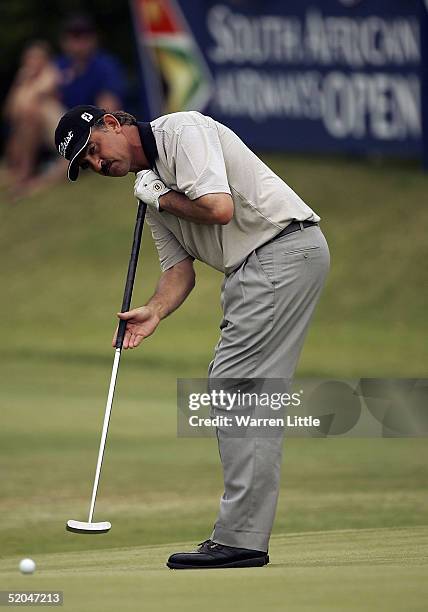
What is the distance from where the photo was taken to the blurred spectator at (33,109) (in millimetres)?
19719

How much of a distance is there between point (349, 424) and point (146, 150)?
3892 mm

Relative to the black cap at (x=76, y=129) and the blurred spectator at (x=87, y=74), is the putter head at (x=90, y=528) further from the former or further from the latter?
the blurred spectator at (x=87, y=74)

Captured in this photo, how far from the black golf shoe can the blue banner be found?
11059 millimetres

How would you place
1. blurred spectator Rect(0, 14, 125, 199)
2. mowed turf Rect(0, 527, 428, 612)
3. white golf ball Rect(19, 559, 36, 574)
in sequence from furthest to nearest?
blurred spectator Rect(0, 14, 125, 199) < white golf ball Rect(19, 559, 36, 574) < mowed turf Rect(0, 527, 428, 612)

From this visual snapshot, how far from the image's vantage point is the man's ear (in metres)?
5.71

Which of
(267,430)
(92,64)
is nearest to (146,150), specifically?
(267,430)

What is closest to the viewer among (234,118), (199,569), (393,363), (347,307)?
(199,569)

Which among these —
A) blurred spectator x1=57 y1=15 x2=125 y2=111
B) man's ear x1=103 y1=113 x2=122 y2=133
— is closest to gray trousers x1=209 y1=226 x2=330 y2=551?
man's ear x1=103 y1=113 x2=122 y2=133

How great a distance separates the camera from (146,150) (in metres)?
5.68

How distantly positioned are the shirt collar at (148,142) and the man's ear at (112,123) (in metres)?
0.08

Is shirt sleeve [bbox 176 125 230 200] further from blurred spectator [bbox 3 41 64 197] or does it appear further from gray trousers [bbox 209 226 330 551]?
blurred spectator [bbox 3 41 64 197]

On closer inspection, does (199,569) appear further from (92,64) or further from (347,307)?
(92,64)

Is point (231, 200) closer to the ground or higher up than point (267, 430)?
higher up

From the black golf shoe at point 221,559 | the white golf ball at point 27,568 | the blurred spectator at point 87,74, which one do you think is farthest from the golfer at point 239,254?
the blurred spectator at point 87,74
